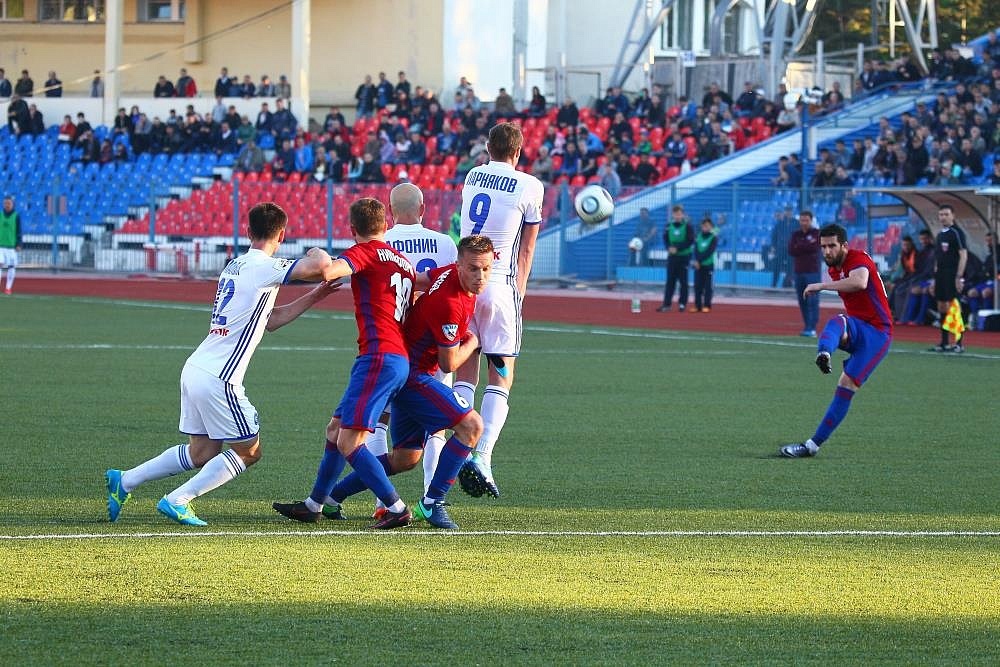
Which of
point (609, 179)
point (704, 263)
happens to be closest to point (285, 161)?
point (609, 179)

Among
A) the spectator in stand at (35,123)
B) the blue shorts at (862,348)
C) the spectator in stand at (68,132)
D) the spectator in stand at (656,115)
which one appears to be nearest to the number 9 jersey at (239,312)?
the blue shorts at (862,348)

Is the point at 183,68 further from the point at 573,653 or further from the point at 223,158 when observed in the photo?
the point at 573,653

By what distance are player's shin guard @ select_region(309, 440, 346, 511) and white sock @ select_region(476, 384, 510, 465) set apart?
1.08 metres

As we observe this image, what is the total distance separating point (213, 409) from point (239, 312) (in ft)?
1.65

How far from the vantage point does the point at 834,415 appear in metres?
11.2

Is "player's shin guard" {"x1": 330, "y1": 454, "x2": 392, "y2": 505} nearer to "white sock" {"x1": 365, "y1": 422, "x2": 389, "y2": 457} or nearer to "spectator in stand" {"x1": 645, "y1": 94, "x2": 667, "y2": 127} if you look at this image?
"white sock" {"x1": 365, "y1": 422, "x2": 389, "y2": 457}

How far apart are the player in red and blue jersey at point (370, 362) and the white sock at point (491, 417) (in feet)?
3.15

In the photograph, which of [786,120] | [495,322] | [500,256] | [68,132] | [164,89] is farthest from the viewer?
[164,89]

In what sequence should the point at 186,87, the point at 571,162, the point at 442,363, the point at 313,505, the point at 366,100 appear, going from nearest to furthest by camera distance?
1. the point at 442,363
2. the point at 313,505
3. the point at 571,162
4. the point at 366,100
5. the point at 186,87

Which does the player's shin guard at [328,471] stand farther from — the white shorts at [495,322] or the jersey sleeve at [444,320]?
the white shorts at [495,322]

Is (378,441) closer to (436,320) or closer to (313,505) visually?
(313,505)

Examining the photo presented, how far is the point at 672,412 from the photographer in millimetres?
13586

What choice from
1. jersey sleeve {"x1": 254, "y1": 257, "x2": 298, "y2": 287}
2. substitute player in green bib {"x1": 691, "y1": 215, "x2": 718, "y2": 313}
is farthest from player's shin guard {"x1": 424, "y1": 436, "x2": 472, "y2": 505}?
substitute player in green bib {"x1": 691, "y1": 215, "x2": 718, "y2": 313}

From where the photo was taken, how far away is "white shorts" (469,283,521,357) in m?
8.92
